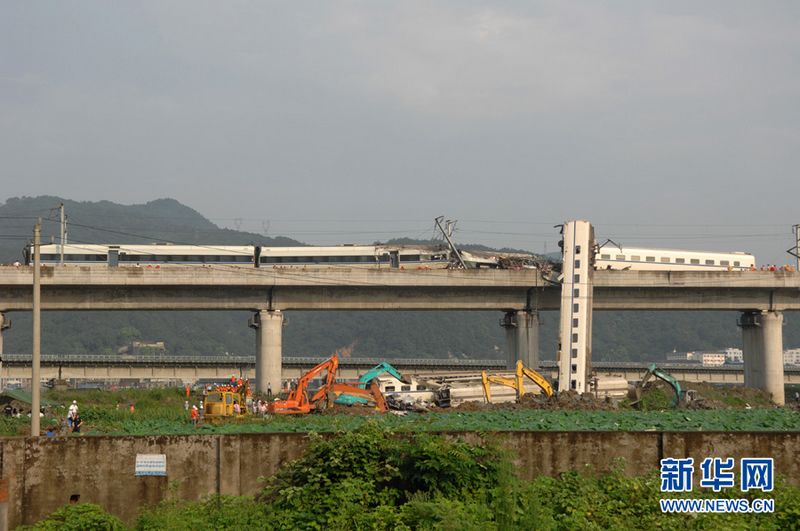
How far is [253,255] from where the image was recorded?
8656 centimetres

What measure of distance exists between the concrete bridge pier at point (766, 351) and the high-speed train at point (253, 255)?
27.2 metres

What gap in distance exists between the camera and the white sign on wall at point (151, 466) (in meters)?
24.8

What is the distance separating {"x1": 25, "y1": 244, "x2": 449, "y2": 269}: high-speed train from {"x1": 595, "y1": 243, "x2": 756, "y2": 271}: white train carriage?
1602 centimetres

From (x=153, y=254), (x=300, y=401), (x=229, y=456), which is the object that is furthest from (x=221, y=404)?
(x=153, y=254)

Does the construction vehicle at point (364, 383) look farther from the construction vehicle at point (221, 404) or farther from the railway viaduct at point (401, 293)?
the railway viaduct at point (401, 293)

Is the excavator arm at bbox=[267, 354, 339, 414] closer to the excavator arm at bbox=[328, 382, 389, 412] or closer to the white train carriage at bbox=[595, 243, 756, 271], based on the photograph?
the excavator arm at bbox=[328, 382, 389, 412]

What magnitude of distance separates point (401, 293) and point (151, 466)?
50.2 m

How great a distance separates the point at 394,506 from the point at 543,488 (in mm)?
3940

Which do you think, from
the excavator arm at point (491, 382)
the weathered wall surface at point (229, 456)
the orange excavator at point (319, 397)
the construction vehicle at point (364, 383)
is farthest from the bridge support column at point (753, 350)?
the weathered wall surface at point (229, 456)

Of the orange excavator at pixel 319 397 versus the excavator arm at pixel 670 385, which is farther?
the excavator arm at pixel 670 385

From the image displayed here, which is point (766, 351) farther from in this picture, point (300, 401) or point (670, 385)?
point (300, 401)

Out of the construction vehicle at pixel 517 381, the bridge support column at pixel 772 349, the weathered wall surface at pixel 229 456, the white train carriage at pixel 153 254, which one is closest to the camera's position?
the weathered wall surface at pixel 229 456

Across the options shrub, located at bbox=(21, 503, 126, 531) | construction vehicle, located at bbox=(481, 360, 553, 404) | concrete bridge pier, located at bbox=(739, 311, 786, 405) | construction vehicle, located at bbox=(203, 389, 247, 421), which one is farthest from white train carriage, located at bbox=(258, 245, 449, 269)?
shrub, located at bbox=(21, 503, 126, 531)

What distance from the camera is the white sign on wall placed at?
81.4 feet
